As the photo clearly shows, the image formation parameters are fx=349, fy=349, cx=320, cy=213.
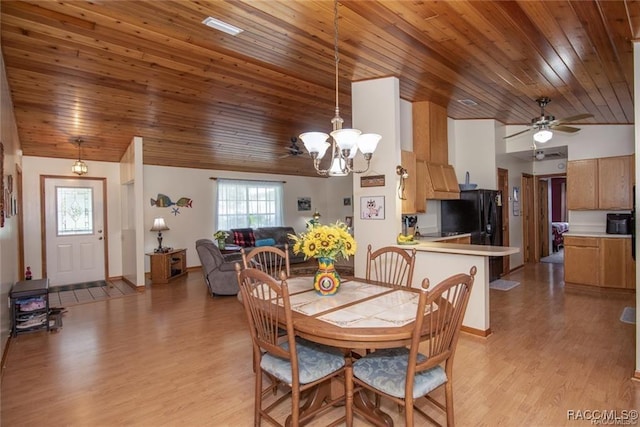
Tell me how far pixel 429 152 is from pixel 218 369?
3.85 metres

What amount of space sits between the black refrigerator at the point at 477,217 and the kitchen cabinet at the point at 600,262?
104 centimetres

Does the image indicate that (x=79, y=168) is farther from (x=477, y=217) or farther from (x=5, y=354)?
(x=477, y=217)

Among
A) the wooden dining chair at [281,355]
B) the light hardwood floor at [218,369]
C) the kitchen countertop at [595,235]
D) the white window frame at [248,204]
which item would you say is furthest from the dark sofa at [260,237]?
the wooden dining chair at [281,355]

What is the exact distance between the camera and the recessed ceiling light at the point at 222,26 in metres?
2.65

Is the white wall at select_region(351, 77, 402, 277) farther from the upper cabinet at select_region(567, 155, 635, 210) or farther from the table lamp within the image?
the table lamp

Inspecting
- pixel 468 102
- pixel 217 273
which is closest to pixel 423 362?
pixel 217 273

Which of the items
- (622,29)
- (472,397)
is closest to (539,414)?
(472,397)

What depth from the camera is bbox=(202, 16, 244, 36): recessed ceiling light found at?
8.70ft

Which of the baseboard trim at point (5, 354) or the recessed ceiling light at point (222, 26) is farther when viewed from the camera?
the baseboard trim at point (5, 354)

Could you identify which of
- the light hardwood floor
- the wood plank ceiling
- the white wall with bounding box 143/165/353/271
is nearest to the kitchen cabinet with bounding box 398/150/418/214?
the wood plank ceiling

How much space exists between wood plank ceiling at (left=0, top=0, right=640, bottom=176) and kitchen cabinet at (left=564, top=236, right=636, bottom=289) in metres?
1.92

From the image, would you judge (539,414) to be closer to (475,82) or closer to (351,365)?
(351,365)

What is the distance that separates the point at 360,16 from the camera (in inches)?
102

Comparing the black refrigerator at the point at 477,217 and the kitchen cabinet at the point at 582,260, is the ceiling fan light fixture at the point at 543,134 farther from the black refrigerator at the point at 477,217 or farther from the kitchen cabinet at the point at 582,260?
the kitchen cabinet at the point at 582,260
